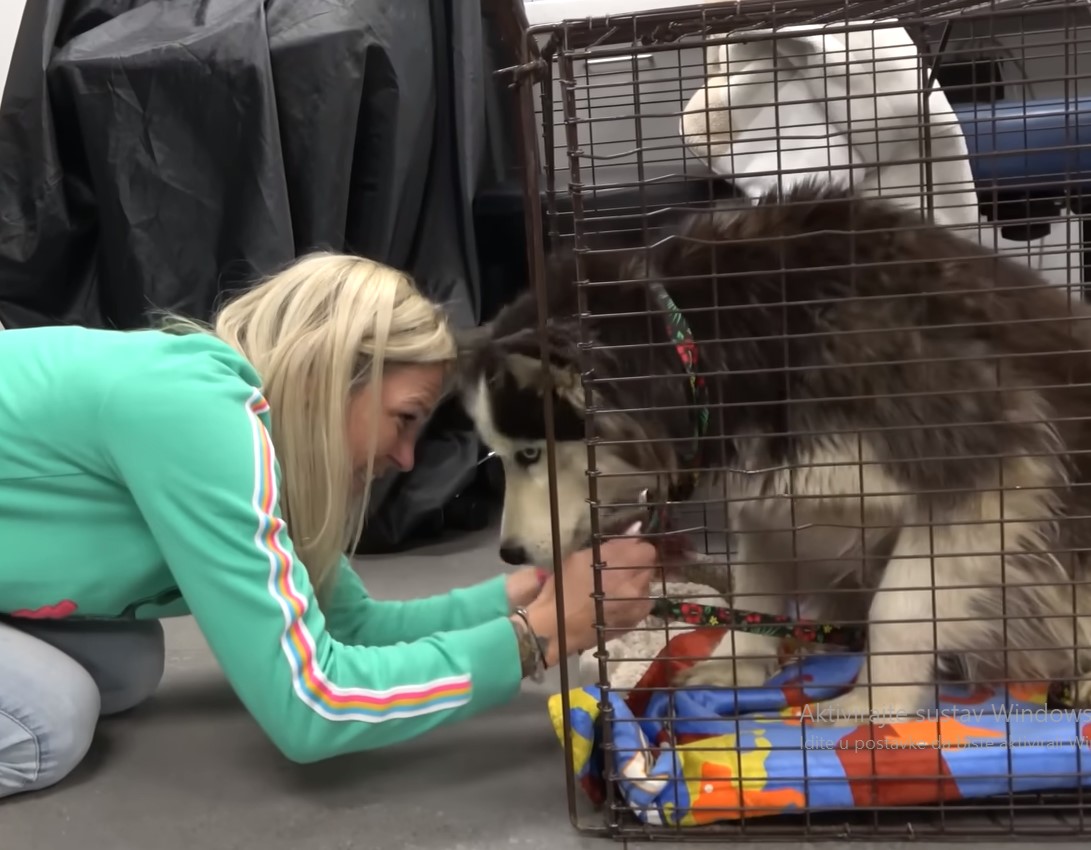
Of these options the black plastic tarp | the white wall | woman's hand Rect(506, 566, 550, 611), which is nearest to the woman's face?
woman's hand Rect(506, 566, 550, 611)

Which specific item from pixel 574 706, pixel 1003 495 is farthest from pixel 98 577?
Answer: pixel 1003 495

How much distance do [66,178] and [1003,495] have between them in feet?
6.24

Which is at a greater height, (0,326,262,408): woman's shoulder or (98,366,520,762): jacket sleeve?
(0,326,262,408): woman's shoulder

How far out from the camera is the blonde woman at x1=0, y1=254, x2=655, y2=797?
3.70ft

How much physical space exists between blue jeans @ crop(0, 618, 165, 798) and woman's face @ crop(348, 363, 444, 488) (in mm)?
434

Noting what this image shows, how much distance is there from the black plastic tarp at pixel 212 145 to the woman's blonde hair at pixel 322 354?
94 cm

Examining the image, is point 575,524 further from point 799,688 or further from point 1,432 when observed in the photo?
point 1,432

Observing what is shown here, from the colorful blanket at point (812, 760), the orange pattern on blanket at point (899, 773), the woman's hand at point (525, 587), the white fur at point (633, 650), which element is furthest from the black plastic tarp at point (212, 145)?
the orange pattern on blanket at point (899, 773)

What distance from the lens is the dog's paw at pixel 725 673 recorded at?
1.45 metres

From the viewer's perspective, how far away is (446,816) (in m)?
1.21

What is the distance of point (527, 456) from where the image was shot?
1487 millimetres

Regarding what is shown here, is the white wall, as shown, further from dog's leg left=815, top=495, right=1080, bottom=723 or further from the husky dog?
dog's leg left=815, top=495, right=1080, bottom=723

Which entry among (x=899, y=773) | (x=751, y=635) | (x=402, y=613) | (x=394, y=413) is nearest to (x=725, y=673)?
(x=751, y=635)

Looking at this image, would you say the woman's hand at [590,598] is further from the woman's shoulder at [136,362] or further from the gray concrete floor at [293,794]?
the woman's shoulder at [136,362]
